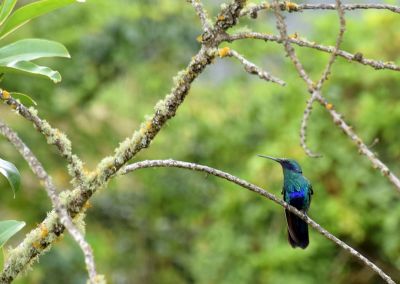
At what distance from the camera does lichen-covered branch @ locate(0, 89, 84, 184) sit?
2051mm

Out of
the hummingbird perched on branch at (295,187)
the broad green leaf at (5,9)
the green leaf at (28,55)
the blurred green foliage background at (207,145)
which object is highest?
the blurred green foliage background at (207,145)

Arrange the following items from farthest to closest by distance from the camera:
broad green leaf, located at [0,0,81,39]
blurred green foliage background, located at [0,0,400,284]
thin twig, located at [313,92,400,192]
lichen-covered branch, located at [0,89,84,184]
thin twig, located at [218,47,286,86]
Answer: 1. blurred green foliage background, located at [0,0,400,284]
2. broad green leaf, located at [0,0,81,39]
3. lichen-covered branch, located at [0,89,84,184]
4. thin twig, located at [218,47,286,86]
5. thin twig, located at [313,92,400,192]

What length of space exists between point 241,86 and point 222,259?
2792mm

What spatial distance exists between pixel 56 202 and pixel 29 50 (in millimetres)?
861

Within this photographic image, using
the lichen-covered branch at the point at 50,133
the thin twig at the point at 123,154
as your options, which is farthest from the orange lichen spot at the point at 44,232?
the lichen-covered branch at the point at 50,133

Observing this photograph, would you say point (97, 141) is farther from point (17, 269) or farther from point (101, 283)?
point (101, 283)

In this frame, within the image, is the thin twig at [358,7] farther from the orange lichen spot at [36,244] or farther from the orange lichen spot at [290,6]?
the orange lichen spot at [36,244]

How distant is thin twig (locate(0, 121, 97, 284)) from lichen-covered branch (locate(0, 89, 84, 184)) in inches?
10.5

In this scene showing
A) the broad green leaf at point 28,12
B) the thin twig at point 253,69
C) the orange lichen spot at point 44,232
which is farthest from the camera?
the broad green leaf at point 28,12

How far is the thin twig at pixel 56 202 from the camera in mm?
1483

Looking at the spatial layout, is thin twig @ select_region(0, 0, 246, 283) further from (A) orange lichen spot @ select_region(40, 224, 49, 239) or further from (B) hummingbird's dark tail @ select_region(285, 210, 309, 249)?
(B) hummingbird's dark tail @ select_region(285, 210, 309, 249)

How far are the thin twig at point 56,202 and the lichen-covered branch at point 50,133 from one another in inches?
10.5

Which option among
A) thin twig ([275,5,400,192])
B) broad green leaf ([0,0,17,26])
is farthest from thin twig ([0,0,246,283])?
broad green leaf ([0,0,17,26])

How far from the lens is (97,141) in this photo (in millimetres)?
8820
